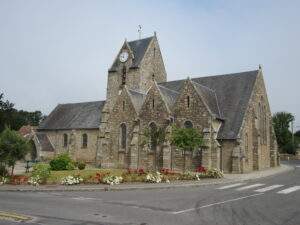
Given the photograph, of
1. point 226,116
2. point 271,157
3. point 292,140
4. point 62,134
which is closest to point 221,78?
point 226,116

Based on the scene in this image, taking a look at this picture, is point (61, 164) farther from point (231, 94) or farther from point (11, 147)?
point (231, 94)

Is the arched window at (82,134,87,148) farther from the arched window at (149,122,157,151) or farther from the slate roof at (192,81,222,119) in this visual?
the slate roof at (192,81,222,119)

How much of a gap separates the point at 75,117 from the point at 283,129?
47.8 m

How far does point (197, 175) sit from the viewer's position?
2572 centimetres

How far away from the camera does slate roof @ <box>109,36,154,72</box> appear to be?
47088 mm

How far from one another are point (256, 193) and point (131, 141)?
1989 cm

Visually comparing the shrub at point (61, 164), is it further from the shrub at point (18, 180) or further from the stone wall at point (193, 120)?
the stone wall at point (193, 120)

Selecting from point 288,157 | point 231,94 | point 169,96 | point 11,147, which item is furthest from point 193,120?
point 288,157

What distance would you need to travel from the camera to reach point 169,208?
13977 millimetres

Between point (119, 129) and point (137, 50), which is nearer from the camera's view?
point (119, 129)

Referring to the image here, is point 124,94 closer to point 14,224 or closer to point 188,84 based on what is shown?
point 188,84

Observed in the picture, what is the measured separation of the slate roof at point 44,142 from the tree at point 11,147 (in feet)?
72.4

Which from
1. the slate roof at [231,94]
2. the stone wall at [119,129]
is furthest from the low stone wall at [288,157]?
the stone wall at [119,129]

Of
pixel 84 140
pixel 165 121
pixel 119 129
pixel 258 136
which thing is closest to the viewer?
pixel 165 121
